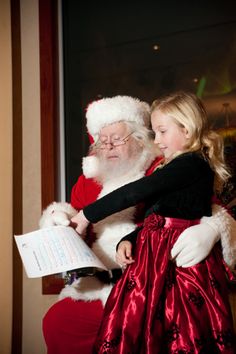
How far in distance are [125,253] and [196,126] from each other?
0.40m

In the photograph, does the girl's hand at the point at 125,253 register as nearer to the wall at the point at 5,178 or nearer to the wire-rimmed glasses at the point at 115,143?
the wire-rimmed glasses at the point at 115,143

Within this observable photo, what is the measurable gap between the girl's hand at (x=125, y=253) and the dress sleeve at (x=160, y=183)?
0.32 ft

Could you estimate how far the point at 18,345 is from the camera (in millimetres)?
1763

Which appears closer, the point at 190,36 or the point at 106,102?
the point at 106,102

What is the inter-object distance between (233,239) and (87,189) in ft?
1.87

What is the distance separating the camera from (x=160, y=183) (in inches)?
39.2

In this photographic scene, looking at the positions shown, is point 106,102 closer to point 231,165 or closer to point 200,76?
point 200,76

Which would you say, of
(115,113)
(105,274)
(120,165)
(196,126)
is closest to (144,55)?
(115,113)

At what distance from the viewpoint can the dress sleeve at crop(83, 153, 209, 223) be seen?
3.27ft

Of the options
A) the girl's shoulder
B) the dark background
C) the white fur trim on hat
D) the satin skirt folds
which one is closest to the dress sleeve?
the girl's shoulder

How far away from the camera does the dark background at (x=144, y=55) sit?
1.53m

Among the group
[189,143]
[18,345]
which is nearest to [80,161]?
[189,143]

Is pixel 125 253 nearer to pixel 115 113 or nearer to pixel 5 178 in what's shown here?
pixel 115 113

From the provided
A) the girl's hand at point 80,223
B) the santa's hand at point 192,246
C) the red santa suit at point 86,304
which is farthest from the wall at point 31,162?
the santa's hand at point 192,246
